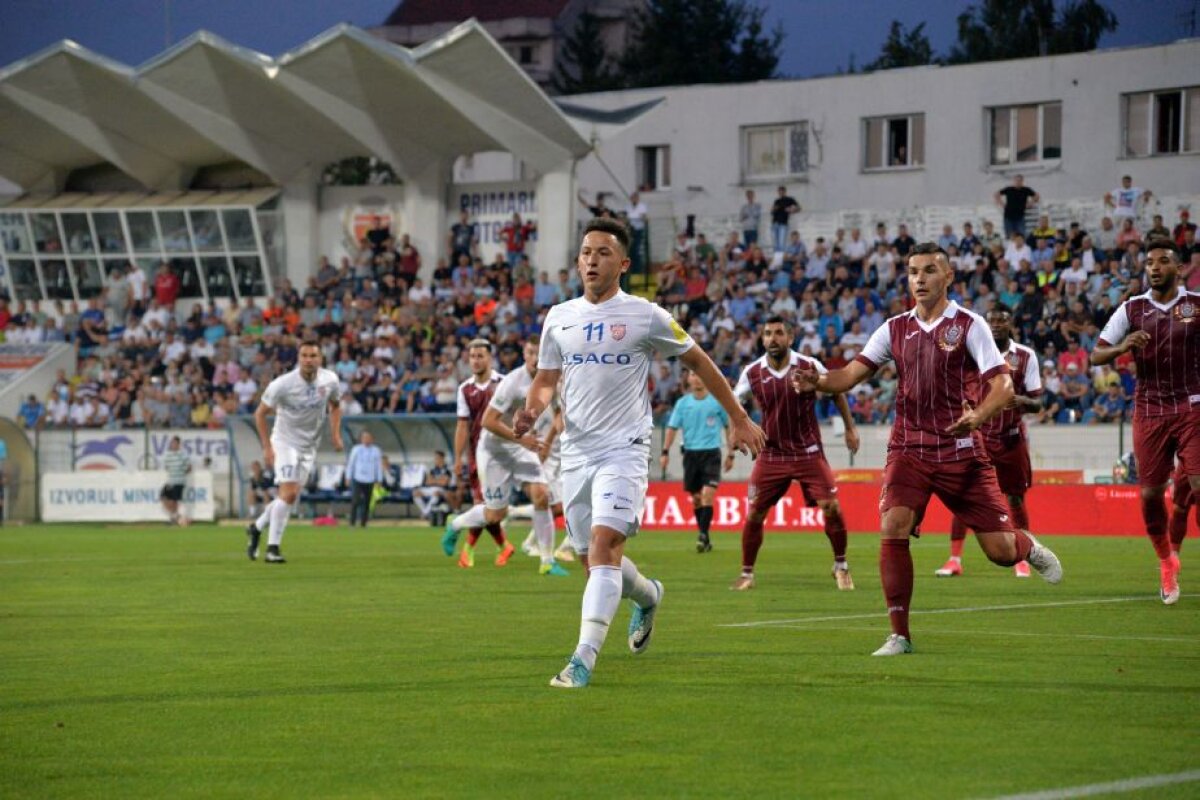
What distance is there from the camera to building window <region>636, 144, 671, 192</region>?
2148 inches

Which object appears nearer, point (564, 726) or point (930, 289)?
point (564, 726)

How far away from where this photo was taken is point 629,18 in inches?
3967

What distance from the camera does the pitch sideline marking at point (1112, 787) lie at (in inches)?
258

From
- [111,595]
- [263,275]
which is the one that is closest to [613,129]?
[263,275]

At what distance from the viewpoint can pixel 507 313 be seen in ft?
145

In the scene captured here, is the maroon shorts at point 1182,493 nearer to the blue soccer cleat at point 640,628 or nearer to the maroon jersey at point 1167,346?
the maroon jersey at point 1167,346

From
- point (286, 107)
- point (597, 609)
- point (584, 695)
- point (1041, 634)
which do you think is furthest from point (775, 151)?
point (584, 695)

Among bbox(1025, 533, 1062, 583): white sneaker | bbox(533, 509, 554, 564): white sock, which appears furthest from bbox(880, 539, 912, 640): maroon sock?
bbox(533, 509, 554, 564): white sock

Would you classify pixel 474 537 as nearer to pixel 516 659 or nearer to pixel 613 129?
pixel 516 659

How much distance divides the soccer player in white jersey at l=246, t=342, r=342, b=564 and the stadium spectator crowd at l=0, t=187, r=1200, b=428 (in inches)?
553

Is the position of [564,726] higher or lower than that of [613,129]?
lower

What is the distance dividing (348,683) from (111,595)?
8.35 metres

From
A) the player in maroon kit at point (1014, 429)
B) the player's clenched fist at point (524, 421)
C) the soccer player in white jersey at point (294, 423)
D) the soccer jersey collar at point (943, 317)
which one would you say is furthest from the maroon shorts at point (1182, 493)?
the soccer player in white jersey at point (294, 423)

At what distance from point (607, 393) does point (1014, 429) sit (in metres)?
8.92
